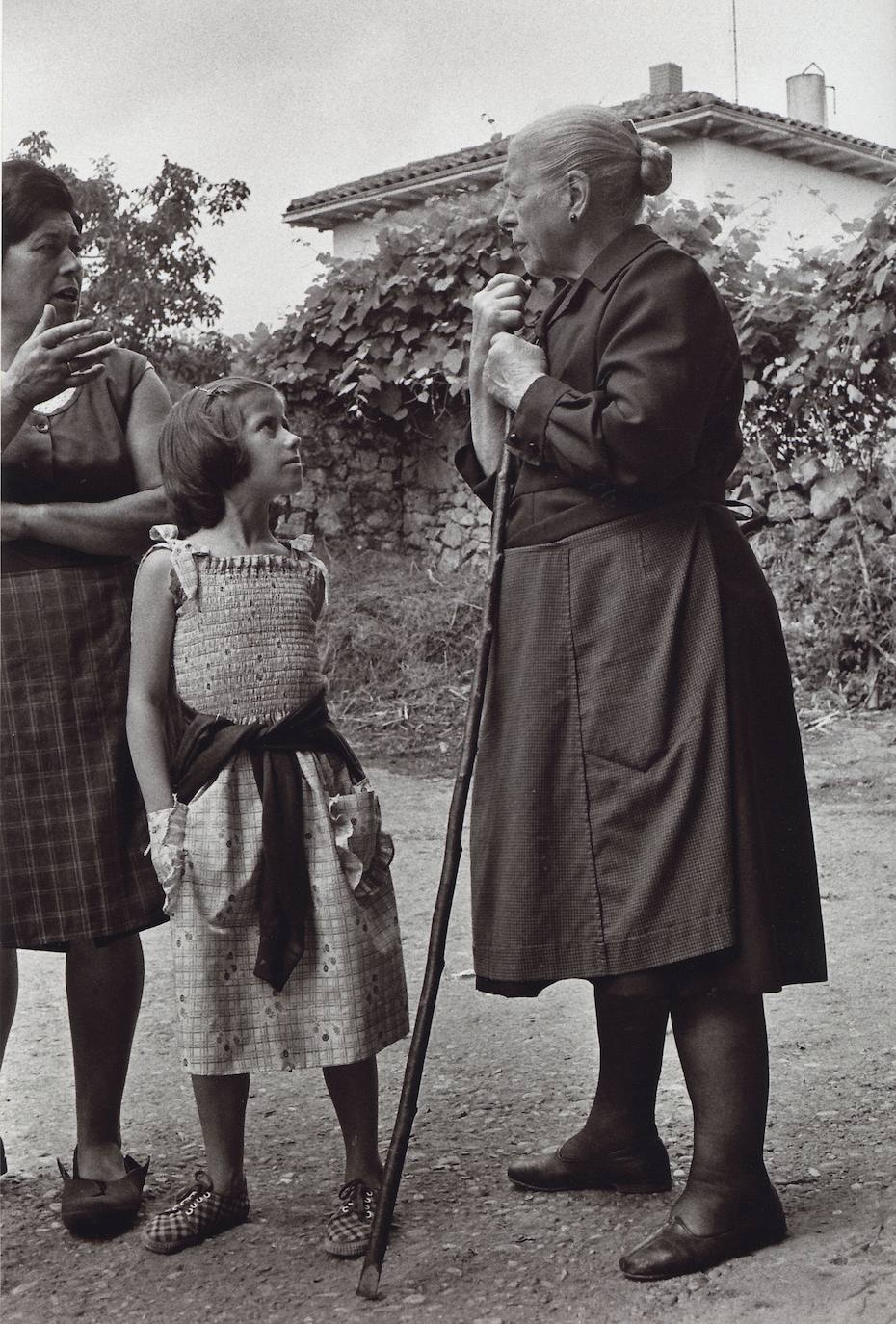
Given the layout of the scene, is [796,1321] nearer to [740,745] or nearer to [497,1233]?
[497,1233]

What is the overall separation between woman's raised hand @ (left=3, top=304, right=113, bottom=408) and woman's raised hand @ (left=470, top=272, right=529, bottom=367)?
655 mm

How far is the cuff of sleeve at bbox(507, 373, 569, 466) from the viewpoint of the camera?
7.88 feet

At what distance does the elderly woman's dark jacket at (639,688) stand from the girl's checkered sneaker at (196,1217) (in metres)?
0.65

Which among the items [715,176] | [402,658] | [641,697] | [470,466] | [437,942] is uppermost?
Result: [715,176]

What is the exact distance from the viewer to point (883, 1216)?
2.55m

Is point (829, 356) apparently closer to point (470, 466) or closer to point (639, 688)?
point (470, 466)

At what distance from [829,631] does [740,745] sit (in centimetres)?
614

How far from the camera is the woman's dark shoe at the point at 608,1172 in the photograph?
2.74 m

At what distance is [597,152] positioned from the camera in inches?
96.0

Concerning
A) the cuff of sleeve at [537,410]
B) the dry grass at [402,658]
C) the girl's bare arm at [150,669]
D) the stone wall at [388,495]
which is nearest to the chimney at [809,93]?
the cuff of sleeve at [537,410]

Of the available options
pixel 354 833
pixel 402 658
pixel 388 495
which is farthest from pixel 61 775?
pixel 388 495

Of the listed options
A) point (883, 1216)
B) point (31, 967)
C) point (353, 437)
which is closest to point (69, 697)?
point (883, 1216)

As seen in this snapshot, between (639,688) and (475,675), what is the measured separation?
0.91 ft

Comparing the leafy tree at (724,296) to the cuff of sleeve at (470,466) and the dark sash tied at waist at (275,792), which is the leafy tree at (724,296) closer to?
the cuff of sleeve at (470,466)
